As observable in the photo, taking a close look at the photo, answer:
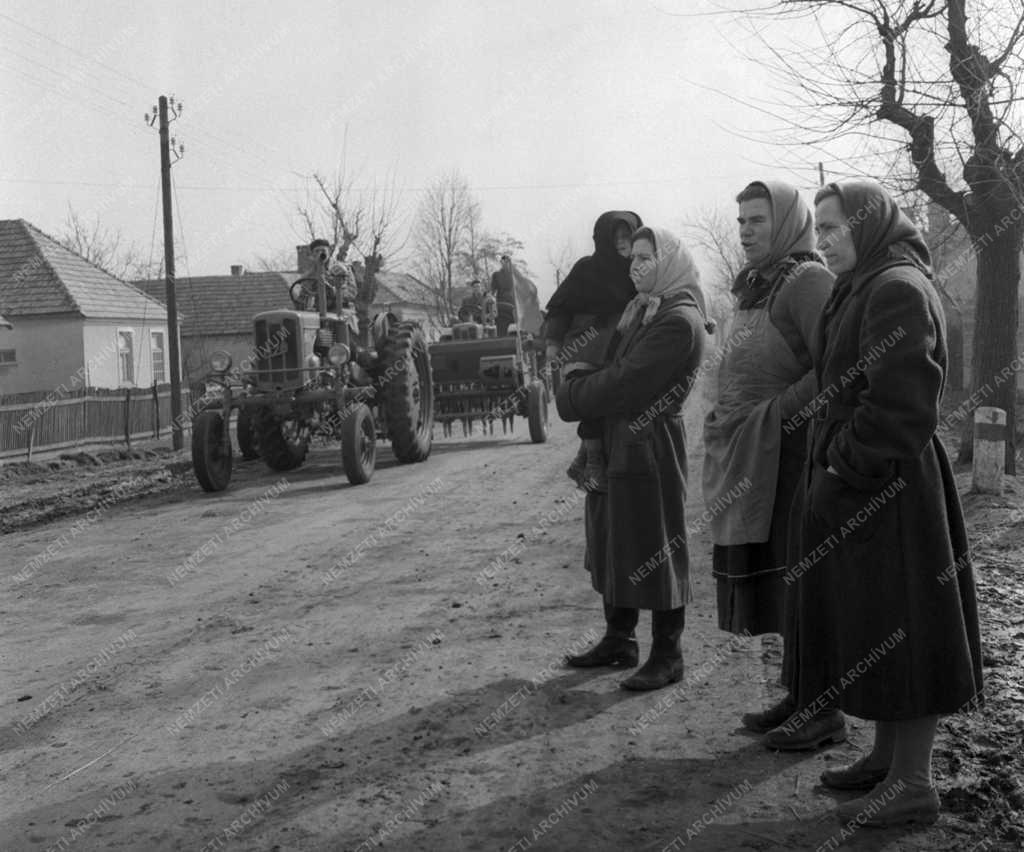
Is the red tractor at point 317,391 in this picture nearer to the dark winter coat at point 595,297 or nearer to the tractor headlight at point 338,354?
the tractor headlight at point 338,354

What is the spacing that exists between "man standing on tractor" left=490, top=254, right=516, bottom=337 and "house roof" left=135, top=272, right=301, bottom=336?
26.9 m

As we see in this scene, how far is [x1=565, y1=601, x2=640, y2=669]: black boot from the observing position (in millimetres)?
4891

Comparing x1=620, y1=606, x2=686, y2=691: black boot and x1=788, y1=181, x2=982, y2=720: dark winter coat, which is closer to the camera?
x1=788, y1=181, x2=982, y2=720: dark winter coat

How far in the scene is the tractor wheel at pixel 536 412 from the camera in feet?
51.2

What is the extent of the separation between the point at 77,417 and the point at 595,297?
16.9m

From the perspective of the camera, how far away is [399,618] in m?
6.02

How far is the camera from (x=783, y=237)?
407 cm

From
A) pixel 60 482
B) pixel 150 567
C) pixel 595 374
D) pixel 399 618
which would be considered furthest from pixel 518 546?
pixel 60 482

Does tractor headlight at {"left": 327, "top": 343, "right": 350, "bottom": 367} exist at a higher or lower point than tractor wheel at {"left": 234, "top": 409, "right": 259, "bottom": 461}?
higher

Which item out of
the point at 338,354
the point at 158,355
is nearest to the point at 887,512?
the point at 338,354

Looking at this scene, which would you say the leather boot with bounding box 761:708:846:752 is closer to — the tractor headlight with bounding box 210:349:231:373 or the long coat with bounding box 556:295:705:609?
the long coat with bounding box 556:295:705:609

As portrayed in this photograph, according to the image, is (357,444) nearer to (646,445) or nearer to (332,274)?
(332,274)

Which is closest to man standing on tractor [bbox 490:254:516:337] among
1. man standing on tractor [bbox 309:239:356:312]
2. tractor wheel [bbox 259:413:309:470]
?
man standing on tractor [bbox 309:239:356:312]

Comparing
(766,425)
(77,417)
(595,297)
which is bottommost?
(77,417)
